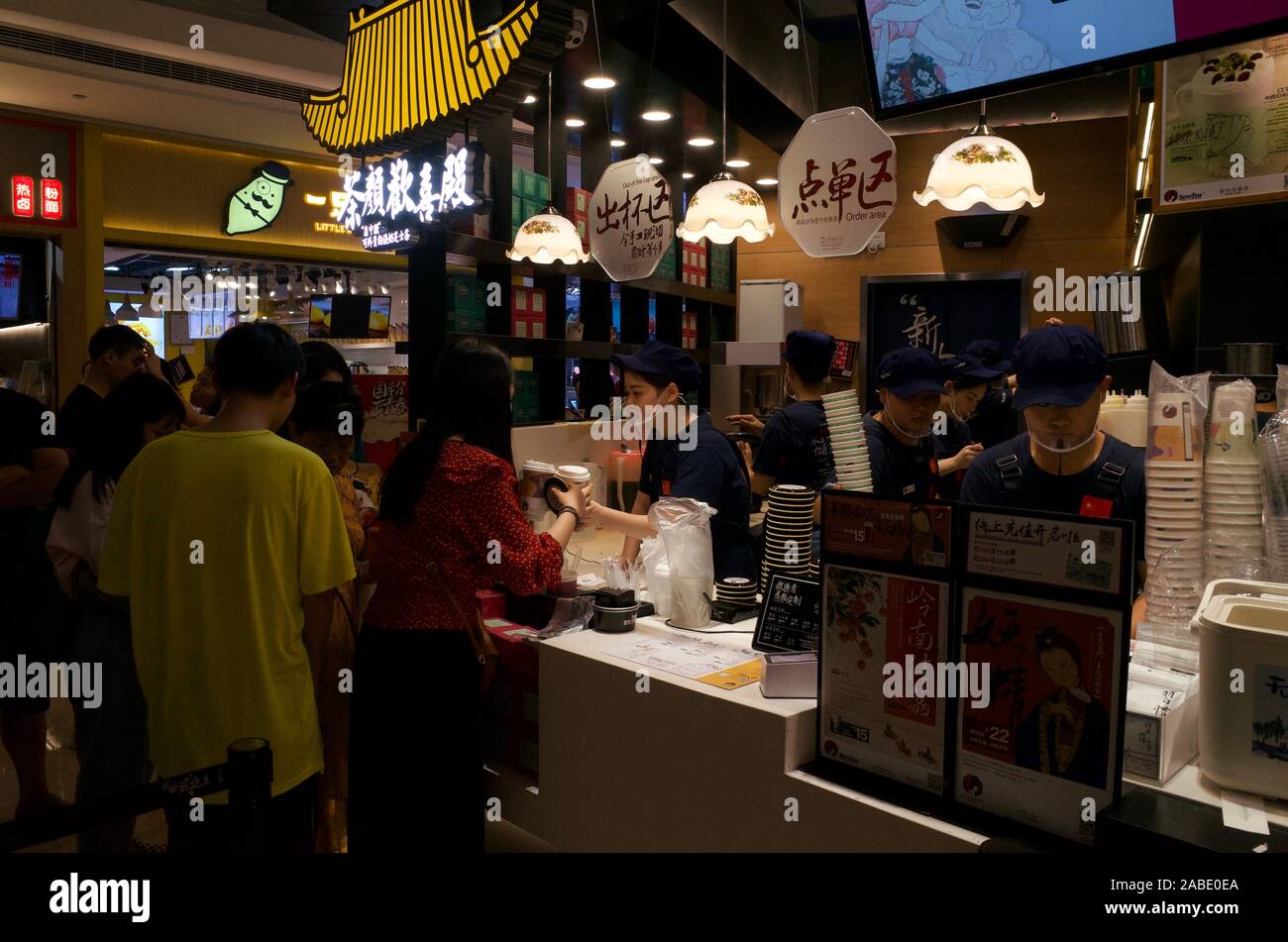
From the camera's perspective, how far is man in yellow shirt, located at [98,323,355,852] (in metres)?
1.95

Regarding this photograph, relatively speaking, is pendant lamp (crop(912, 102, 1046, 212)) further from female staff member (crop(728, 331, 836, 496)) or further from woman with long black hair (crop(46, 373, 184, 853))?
woman with long black hair (crop(46, 373, 184, 853))

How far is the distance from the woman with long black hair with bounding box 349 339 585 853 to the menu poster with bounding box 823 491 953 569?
0.85 meters

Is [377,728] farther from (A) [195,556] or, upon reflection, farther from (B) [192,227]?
(B) [192,227]

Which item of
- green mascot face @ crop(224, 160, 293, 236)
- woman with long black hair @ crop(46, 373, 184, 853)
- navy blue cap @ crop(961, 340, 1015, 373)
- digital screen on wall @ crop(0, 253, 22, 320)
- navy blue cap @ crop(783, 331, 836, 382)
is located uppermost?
green mascot face @ crop(224, 160, 293, 236)

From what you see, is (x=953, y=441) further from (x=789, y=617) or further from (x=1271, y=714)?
(x=1271, y=714)

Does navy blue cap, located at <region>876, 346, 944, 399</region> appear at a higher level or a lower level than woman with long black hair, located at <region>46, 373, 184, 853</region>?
higher

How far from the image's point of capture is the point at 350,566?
2.10 m

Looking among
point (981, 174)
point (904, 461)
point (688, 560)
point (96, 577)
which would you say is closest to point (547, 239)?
point (981, 174)

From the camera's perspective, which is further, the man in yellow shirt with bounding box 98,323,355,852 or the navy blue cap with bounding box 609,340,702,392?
the navy blue cap with bounding box 609,340,702,392

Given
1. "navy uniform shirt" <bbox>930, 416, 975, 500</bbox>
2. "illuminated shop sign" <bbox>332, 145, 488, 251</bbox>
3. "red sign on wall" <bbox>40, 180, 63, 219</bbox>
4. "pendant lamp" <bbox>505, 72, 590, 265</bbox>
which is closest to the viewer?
"illuminated shop sign" <bbox>332, 145, 488, 251</bbox>

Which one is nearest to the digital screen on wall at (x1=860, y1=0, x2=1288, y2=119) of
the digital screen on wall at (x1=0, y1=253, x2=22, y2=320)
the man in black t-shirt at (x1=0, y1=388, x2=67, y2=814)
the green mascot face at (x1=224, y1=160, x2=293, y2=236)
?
the man in black t-shirt at (x1=0, y1=388, x2=67, y2=814)

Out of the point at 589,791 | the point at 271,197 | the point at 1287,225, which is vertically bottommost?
the point at 589,791

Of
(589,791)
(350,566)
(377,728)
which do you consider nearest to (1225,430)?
(589,791)
